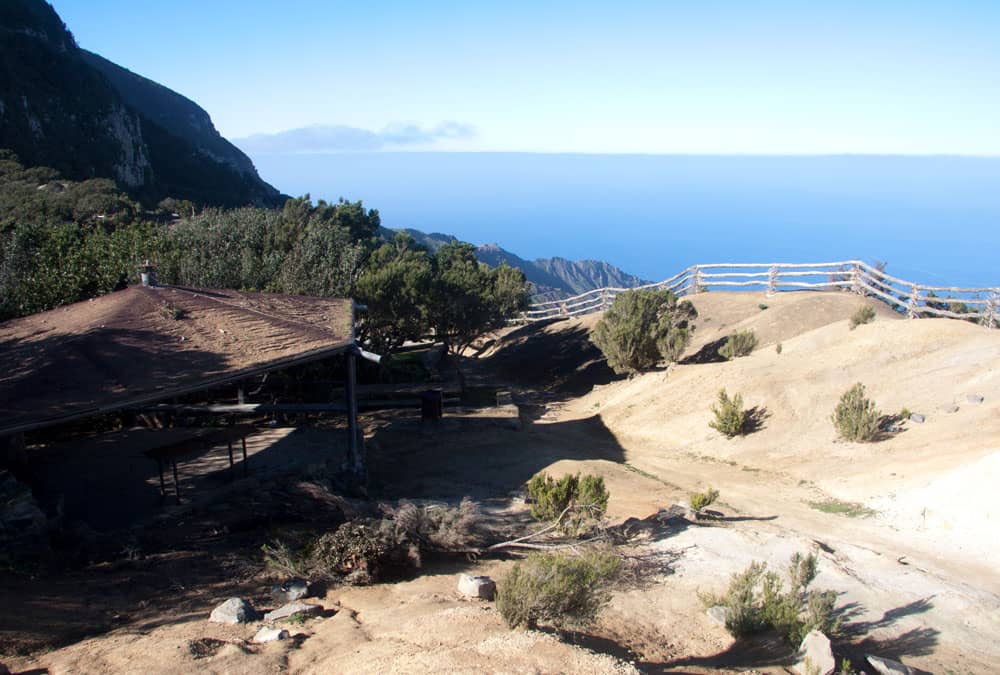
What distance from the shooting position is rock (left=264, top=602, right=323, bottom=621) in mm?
6301

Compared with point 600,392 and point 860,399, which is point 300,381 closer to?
point 600,392

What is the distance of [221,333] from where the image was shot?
10375 mm

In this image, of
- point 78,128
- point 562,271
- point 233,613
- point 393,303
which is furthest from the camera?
point 562,271

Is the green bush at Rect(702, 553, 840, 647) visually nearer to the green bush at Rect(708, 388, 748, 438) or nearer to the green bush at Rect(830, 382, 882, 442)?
the green bush at Rect(830, 382, 882, 442)

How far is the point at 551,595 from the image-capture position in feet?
19.2

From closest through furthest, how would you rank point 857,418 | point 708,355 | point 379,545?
1. point 379,545
2. point 857,418
3. point 708,355

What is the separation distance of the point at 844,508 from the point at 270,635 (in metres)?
10.3

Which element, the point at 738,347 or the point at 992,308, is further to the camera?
the point at 738,347

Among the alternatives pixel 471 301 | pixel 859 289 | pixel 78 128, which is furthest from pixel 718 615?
pixel 78 128

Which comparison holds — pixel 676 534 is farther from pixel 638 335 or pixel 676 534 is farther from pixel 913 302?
pixel 913 302

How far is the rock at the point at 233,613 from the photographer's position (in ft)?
20.1

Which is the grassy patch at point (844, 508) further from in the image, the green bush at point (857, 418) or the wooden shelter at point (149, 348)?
the wooden shelter at point (149, 348)

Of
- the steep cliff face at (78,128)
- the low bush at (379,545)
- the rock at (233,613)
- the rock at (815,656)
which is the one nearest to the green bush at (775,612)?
the rock at (815,656)

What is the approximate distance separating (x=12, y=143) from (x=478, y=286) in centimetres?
3848
